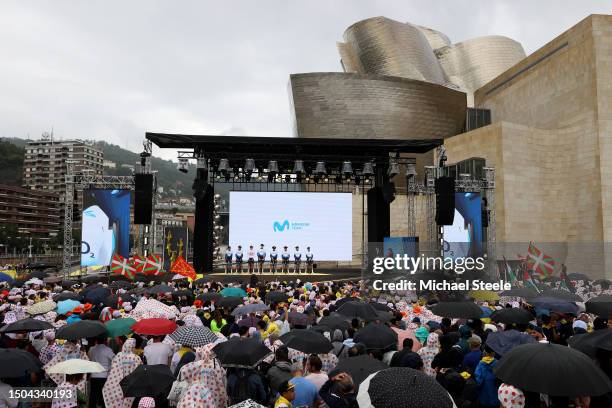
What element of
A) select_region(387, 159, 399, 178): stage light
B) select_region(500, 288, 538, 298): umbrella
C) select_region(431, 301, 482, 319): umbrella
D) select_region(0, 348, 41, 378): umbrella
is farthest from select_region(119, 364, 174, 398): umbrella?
select_region(387, 159, 399, 178): stage light

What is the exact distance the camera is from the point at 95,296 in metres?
12.9

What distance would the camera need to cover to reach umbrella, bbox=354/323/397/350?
6.83 meters

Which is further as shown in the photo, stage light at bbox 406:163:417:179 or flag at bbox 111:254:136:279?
stage light at bbox 406:163:417:179

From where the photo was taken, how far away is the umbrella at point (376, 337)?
6.83 meters

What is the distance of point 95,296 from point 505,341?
10301mm

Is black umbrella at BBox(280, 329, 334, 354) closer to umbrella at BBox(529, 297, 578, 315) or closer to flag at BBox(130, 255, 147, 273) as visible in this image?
umbrella at BBox(529, 297, 578, 315)

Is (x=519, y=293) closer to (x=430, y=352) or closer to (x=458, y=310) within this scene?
(x=458, y=310)

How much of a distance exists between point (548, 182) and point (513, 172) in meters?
3.30

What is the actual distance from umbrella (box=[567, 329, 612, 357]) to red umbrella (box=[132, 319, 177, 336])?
5.81m

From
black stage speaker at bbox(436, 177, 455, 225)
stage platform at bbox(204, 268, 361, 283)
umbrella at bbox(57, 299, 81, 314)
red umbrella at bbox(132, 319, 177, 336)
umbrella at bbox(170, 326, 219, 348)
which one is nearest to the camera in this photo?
umbrella at bbox(170, 326, 219, 348)

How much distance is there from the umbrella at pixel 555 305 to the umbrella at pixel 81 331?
912cm

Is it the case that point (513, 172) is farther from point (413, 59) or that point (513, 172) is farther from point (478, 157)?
point (413, 59)

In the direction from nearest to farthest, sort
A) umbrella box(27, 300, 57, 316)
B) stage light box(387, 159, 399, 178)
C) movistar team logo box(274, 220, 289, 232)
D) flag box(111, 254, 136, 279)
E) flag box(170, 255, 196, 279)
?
umbrella box(27, 300, 57, 316) < flag box(170, 255, 196, 279) < flag box(111, 254, 136, 279) < stage light box(387, 159, 399, 178) < movistar team logo box(274, 220, 289, 232)

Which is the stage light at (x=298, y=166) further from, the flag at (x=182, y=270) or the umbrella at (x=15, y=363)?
the umbrella at (x=15, y=363)
